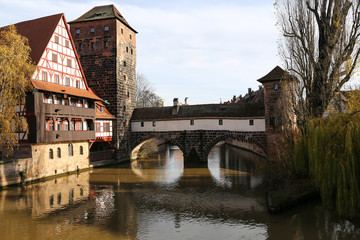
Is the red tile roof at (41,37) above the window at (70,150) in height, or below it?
above

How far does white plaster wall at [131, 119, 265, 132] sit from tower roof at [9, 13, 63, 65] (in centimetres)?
1314

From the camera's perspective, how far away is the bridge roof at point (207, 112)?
27.9m

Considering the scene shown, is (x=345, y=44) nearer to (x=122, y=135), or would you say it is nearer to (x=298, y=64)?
(x=298, y=64)

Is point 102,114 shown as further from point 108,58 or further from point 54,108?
point 54,108

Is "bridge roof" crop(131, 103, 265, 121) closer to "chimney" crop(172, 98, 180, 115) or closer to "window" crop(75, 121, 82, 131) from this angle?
"chimney" crop(172, 98, 180, 115)

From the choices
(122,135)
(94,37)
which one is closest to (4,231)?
(122,135)

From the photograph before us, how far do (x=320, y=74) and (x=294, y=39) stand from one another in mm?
2767

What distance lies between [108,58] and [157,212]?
20.3m

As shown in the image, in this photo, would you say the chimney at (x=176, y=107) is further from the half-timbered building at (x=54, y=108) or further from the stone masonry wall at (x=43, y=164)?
the stone masonry wall at (x=43, y=164)

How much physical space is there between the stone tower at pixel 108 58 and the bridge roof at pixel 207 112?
2254 millimetres

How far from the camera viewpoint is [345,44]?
1476 centimetres

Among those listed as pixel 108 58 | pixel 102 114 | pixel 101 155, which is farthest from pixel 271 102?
pixel 101 155

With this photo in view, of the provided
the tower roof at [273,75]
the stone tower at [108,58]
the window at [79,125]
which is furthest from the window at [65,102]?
the tower roof at [273,75]

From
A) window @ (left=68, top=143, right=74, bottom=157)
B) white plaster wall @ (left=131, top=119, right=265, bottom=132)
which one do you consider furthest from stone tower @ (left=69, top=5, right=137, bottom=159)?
window @ (left=68, top=143, right=74, bottom=157)
